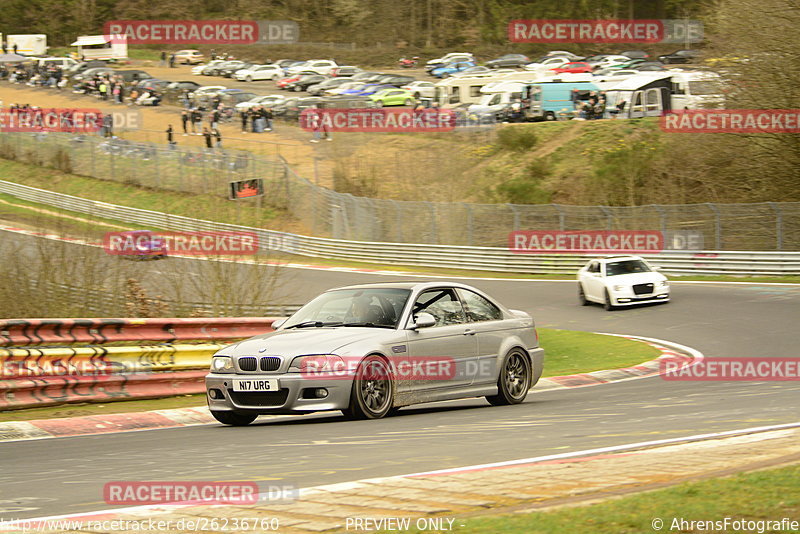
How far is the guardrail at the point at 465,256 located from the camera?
1388 inches

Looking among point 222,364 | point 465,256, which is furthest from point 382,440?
point 465,256

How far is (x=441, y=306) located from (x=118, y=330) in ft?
13.4

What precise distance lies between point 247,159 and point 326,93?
2938cm

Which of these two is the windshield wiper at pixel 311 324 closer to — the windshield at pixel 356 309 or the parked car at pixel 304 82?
the windshield at pixel 356 309

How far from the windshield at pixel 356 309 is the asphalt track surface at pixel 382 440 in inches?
39.7

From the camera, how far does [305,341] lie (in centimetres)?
1029

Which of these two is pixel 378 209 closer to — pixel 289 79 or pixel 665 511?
pixel 665 511

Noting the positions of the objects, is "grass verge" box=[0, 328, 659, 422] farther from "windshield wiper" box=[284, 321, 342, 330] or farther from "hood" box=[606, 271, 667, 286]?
"hood" box=[606, 271, 667, 286]

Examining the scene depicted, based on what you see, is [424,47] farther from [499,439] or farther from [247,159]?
[499,439]

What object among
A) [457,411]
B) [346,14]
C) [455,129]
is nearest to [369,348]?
[457,411]

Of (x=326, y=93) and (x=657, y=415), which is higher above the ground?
(x=326, y=93)

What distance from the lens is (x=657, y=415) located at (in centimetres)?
1000

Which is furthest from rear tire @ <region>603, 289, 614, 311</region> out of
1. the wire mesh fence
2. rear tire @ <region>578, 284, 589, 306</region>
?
the wire mesh fence

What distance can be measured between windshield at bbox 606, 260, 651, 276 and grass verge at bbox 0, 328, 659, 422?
5801 mm
